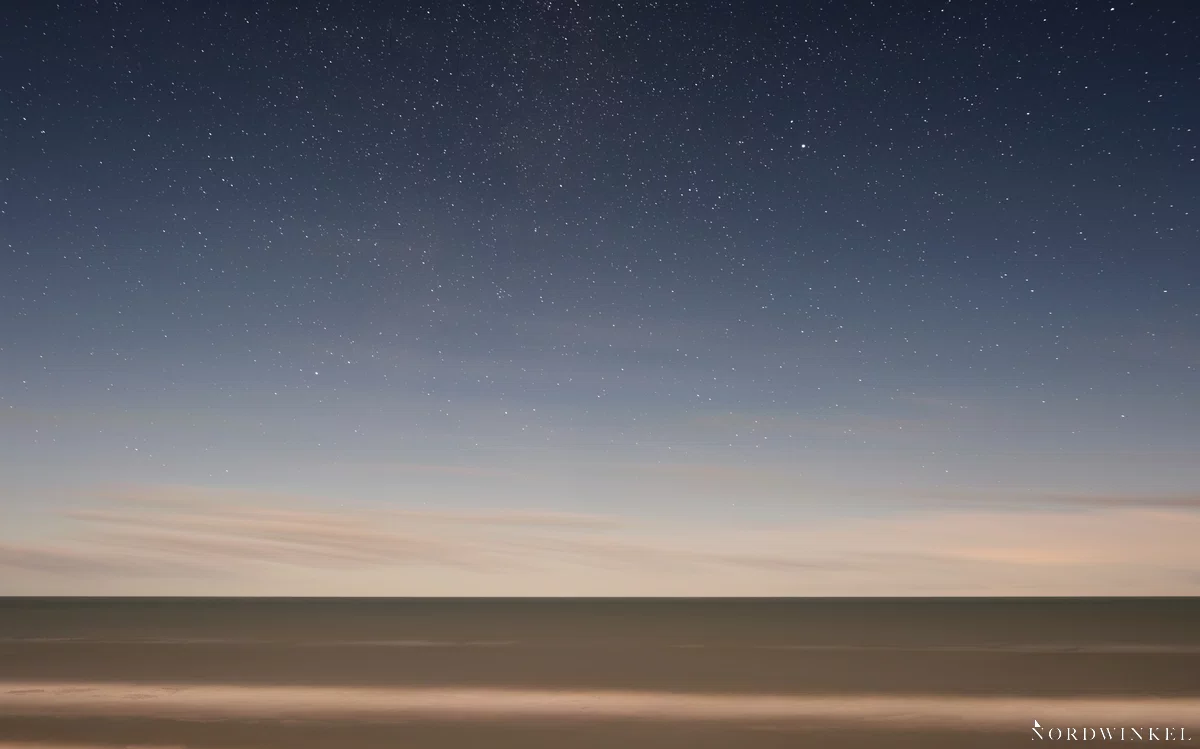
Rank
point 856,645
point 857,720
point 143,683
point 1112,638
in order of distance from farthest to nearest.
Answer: point 1112,638
point 856,645
point 143,683
point 857,720

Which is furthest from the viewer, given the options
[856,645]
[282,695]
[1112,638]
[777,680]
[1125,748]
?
[1112,638]

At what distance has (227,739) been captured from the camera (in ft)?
43.0

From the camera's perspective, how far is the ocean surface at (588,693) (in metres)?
13.5

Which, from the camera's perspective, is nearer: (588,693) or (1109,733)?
(1109,733)

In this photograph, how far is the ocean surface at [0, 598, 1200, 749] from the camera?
13477mm

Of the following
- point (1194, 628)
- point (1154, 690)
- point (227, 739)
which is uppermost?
point (1194, 628)

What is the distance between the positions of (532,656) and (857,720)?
13.2 meters

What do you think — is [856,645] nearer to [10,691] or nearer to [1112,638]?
[1112,638]

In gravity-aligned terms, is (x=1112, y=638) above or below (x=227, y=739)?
above

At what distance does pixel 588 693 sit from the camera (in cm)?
1812

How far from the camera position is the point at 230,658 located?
993 inches

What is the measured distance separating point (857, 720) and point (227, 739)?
31.0ft

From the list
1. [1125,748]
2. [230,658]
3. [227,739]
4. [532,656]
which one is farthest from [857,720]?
[230,658]

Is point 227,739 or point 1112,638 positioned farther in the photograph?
point 1112,638
